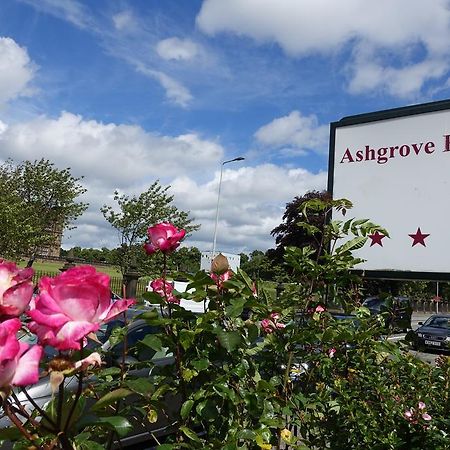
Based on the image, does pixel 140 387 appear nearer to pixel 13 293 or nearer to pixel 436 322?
pixel 13 293

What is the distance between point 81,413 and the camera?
1.21m

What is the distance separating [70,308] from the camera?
36.0 inches

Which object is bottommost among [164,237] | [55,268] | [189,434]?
[189,434]

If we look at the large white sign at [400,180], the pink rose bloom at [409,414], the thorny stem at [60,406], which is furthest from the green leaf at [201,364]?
the large white sign at [400,180]

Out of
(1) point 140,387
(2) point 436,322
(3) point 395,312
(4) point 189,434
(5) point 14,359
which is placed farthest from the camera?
(2) point 436,322

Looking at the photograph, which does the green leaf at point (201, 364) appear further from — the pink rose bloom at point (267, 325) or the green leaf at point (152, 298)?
the pink rose bloom at point (267, 325)

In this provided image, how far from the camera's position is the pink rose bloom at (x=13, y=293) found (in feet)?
2.95

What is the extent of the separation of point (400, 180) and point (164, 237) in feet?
4.49

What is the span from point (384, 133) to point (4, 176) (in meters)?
25.2

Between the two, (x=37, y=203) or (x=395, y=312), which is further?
(x=37, y=203)

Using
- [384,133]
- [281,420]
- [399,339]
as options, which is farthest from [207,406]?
[384,133]

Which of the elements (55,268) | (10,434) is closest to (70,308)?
(10,434)

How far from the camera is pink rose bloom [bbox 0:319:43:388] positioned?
0.81 m

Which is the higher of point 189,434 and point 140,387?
point 140,387
